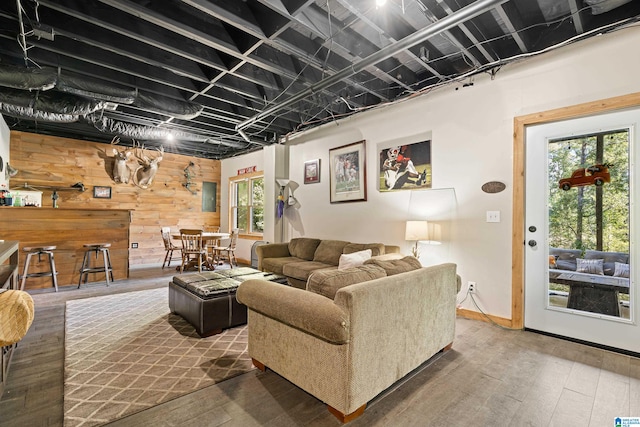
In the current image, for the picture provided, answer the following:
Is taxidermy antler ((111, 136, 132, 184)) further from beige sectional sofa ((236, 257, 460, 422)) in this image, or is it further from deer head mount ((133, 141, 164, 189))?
beige sectional sofa ((236, 257, 460, 422))

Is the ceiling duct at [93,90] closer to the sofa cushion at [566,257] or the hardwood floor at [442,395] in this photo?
the hardwood floor at [442,395]

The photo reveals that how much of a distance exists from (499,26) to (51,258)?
666 centimetres

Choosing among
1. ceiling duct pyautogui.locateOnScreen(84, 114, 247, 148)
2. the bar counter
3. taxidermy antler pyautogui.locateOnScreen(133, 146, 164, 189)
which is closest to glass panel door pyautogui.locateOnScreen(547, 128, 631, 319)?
ceiling duct pyautogui.locateOnScreen(84, 114, 247, 148)

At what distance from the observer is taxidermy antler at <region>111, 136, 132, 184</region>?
650cm

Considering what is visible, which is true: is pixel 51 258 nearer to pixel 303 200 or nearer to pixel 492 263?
pixel 303 200

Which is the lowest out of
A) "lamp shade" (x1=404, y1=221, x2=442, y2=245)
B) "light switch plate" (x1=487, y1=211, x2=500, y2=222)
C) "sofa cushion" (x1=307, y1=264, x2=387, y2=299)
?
"sofa cushion" (x1=307, y1=264, x2=387, y2=299)

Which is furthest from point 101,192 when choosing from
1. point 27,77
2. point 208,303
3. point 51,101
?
point 208,303

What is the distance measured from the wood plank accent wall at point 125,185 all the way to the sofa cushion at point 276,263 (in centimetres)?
383

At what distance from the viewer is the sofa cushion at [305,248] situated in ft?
16.5

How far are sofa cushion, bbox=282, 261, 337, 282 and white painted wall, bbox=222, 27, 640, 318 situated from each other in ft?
2.83

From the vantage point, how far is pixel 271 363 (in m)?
2.04

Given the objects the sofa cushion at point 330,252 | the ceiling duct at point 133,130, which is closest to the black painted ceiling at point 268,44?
the ceiling duct at point 133,130

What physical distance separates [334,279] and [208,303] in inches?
63.5

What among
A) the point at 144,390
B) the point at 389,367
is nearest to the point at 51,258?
the point at 144,390
